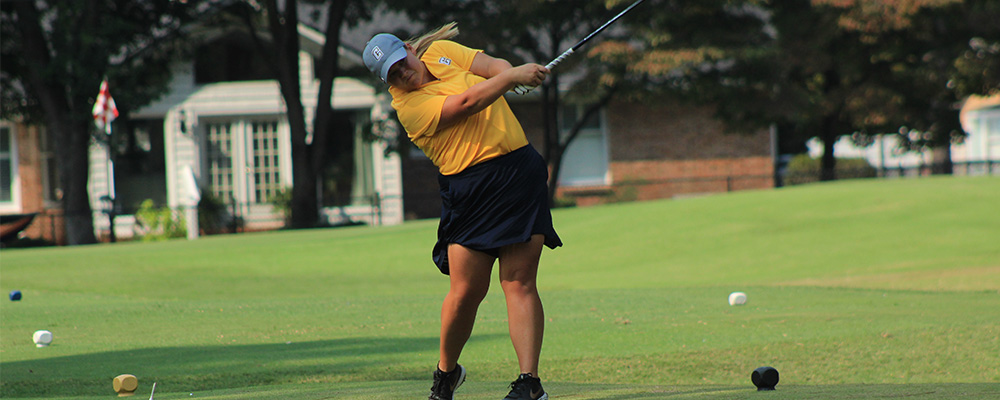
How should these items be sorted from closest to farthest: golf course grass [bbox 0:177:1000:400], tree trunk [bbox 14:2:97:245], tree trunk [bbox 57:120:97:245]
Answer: golf course grass [bbox 0:177:1000:400] < tree trunk [bbox 14:2:97:245] < tree trunk [bbox 57:120:97:245]

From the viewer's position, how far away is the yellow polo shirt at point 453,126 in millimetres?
4211

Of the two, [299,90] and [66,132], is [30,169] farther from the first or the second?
[299,90]

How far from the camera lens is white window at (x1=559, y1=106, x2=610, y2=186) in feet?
89.1

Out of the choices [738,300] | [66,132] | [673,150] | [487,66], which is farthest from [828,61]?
[487,66]

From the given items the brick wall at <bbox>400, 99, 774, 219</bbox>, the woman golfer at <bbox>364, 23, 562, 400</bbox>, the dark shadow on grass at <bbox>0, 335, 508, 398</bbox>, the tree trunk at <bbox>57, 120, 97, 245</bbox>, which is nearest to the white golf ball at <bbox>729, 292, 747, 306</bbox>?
the dark shadow on grass at <bbox>0, 335, 508, 398</bbox>

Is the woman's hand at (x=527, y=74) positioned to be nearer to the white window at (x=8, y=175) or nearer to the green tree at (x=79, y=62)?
the green tree at (x=79, y=62)

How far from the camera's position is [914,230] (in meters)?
13.3

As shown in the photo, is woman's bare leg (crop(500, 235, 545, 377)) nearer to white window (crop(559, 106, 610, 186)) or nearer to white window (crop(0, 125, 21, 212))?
white window (crop(559, 106, 610, 186))

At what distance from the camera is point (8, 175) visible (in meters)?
26.5

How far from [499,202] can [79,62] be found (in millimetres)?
17536

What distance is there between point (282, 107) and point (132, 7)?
169 inches

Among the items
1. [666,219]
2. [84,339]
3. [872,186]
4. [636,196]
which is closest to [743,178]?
[636,196]

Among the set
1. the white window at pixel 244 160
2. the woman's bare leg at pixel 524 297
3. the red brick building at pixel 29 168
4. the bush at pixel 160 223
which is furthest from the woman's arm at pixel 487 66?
the red brick building at pixel 29 168

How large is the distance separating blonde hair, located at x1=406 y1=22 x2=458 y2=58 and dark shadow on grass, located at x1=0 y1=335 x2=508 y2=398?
2.02 meters
